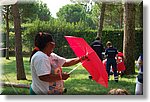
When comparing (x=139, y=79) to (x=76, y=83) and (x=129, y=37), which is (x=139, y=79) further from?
(x=76, y=83)

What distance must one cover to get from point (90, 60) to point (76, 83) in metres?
0.30

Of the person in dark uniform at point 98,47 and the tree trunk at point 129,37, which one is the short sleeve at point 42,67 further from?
the tree trunk at point 129,37

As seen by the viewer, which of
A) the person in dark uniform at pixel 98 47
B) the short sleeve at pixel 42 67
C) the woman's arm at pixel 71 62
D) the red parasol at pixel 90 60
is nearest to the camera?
the short sleeve at pixel 42 67

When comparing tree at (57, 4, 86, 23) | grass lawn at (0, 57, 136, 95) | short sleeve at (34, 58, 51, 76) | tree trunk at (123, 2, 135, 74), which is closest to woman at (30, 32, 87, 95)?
short sleeve at (34, 58, 51, 76)

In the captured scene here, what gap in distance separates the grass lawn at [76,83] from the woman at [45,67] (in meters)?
0.42

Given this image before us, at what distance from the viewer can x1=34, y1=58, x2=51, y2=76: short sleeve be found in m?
1.65

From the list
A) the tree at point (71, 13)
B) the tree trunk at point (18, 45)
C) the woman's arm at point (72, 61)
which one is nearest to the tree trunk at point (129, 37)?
the tree at point (71, 13)

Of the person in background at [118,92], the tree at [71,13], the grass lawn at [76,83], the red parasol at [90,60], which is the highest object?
the tree at [71,13]

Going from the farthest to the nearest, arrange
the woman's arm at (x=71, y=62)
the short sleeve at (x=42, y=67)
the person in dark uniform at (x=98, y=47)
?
1. the person in dark uniform at (x=98, y=47)
2. the woman's arm at (x=71, y=62)
3. the short sleeve at (x=42, y=67)

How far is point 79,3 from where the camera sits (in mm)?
2340

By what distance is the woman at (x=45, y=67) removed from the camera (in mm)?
1663

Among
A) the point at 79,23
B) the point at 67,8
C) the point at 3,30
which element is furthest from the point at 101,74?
the point at 3,30

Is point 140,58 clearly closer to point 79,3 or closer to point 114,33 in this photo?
point 114,33

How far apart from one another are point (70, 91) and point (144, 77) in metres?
0.64
